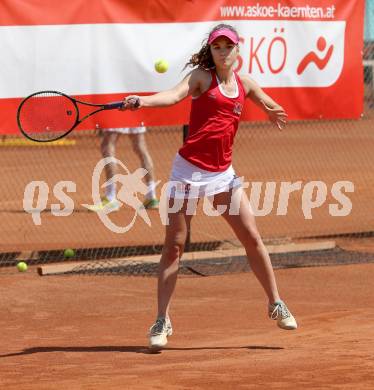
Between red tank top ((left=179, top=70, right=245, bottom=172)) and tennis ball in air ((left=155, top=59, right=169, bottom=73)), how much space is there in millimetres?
3052

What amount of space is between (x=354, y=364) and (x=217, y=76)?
1.99 meters

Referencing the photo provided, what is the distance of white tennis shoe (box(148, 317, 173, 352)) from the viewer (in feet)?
23.9

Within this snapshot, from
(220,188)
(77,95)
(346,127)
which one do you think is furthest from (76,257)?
(346,127)

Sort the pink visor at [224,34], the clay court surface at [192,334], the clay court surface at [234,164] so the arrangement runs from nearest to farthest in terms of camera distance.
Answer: the clay court surface at [192,334] < the pink visor at [224,34] < the clay court surface at [234,164]

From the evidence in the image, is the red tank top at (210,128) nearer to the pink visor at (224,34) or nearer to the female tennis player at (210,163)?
the female tennis player at (210,163)

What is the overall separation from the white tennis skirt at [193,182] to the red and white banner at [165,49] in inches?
118

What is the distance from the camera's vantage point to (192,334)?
7887 mm

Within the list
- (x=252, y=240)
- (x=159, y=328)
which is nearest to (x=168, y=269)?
(x=159, y=328)

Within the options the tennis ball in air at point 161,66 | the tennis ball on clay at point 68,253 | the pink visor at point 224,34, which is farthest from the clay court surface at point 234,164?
the pink visor at point 224,34

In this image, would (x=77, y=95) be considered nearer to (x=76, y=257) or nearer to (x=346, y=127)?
(x=76, y=257)

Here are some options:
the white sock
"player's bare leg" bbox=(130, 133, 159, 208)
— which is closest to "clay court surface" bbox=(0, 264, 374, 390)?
"player's bare leg" bbox=(130, 133, 159, 208)

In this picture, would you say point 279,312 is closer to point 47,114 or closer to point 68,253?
point 47,114

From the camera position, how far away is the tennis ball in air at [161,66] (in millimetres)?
10297

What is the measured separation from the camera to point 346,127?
23062 millimetres
